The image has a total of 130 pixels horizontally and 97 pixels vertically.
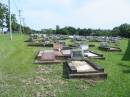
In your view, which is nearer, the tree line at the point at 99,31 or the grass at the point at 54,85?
the grass at the point at 54,85

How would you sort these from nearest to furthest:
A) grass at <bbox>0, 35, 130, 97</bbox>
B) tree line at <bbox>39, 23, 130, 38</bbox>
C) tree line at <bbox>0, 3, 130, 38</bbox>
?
grass at <bbox>0, 35, 130, 97</bbox> → tree line at <bbox>0, 3, 130, 38</bbox> → tree line at <bbox>39, 23, 130, 38</bbox>

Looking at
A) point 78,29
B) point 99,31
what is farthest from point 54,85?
point 78,29

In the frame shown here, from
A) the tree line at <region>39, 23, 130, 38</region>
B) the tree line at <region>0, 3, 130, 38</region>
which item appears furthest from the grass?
the tree line at <region>39, 23, 130, 38</region>

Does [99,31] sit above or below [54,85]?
below

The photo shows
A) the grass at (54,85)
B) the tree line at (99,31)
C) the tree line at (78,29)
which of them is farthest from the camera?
the tree line at (99,31)

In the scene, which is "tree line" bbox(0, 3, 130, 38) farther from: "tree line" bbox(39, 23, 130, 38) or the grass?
the grass

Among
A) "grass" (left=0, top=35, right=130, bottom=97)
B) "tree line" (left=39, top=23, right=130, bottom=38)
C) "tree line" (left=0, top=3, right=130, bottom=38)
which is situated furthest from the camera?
"tree line" (left=39, top=23, right=130, bottom=38)

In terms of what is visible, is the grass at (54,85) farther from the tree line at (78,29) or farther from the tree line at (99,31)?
the tree line at (99,31)

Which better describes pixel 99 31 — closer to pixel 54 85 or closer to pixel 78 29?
pixel 78 29

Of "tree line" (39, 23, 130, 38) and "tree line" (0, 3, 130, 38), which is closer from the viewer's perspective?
"tree line" (0, 3, 130, 38)

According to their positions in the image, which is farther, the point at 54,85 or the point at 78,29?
the point at 78,29

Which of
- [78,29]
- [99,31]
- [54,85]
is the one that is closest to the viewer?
[54,85]

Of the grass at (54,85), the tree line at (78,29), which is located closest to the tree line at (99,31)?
the tree line at (78,29)

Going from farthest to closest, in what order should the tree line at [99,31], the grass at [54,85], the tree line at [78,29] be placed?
1. the tree line at [99,31]
2. the tree line at [78,29]
3. the grass at [54,85]
